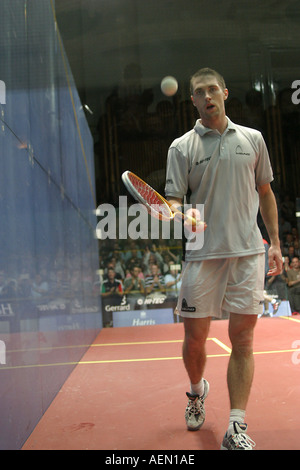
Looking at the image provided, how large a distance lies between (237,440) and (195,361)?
34 centimetres

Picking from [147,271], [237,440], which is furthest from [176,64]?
[147,271]

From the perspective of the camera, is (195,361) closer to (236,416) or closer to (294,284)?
(236,416)

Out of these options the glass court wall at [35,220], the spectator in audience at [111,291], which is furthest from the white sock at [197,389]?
the spectator in audience at [111,291]

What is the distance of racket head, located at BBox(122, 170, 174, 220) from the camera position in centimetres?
130

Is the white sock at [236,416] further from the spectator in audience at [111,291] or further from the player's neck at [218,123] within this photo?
the spectator in audience at [111,291]

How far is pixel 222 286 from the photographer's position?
5.07ft

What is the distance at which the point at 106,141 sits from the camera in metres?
3.14

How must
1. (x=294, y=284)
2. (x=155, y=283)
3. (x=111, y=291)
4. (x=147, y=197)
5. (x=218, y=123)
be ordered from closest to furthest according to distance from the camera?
(x=147, y=197), (x=218, y=123), (x=294, y=284), (x=111, y=291), (x=155, y=283)

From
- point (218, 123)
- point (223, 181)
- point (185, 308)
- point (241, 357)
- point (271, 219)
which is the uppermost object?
point (218, 123)

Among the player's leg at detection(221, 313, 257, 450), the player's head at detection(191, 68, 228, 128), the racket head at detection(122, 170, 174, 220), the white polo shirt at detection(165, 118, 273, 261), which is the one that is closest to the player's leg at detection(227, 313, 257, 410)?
the player's leg at detection(221, 313, 257, 450)

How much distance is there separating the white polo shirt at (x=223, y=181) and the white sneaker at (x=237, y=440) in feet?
1.68

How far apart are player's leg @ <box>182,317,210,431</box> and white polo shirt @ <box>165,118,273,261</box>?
0.75 feet
